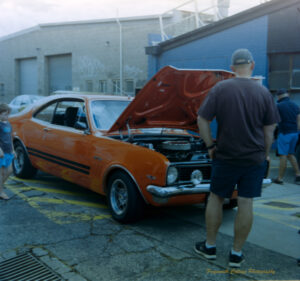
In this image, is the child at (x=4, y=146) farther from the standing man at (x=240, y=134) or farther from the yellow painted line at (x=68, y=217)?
the standing man at (x=240, y=134)

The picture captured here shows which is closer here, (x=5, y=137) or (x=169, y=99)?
(x=169, y=99)

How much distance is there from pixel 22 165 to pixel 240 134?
4.57 m

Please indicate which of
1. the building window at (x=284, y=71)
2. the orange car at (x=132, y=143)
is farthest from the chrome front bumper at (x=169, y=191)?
the building window at (x=284, y=71)

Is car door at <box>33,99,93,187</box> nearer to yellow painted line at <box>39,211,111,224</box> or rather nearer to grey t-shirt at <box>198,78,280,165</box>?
yellow painted line at <box>39,211,111,224</box>

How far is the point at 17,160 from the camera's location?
688 cm

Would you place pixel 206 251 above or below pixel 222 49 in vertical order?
below

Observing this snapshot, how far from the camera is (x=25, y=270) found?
132 inches

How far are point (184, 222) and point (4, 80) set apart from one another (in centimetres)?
3086

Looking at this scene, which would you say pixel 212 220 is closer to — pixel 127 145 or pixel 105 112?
pixel 127 145

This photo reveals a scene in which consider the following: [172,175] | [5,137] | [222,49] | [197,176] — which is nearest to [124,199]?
[172,175]

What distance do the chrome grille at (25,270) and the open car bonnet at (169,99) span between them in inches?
77.8

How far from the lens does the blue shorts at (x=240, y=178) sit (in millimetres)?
3346

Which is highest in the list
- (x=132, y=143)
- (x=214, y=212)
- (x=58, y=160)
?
(x=132, y=143)

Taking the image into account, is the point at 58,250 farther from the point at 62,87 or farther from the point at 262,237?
the point at 62,87
